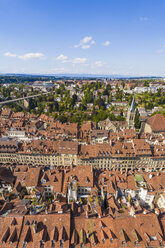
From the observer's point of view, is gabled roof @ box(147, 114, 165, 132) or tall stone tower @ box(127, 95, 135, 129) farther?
gabled roof @ box(147, 114, 165, 132)

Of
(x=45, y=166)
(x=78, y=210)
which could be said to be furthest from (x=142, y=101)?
(x=78, y=210)

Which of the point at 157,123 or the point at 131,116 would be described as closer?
the point at 157,123

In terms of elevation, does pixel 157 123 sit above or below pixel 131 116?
below

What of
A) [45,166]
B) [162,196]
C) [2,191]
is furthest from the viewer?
[45,166]

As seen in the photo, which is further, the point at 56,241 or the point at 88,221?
the point at 88,221

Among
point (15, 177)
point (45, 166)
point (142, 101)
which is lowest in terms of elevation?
point (45, 166)

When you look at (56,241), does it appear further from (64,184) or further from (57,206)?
(64,184)

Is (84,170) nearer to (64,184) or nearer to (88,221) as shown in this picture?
(64,184)

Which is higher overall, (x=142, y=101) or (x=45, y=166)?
(x=142, y=101)

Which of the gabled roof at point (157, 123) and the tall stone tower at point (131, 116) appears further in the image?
the gabled roof at point (157, 123)

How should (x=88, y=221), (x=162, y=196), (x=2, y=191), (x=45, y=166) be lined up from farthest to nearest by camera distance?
(x=45, y=166)
(x=2, y=191)
(x=162, y=196)
(x=88, y=221)
